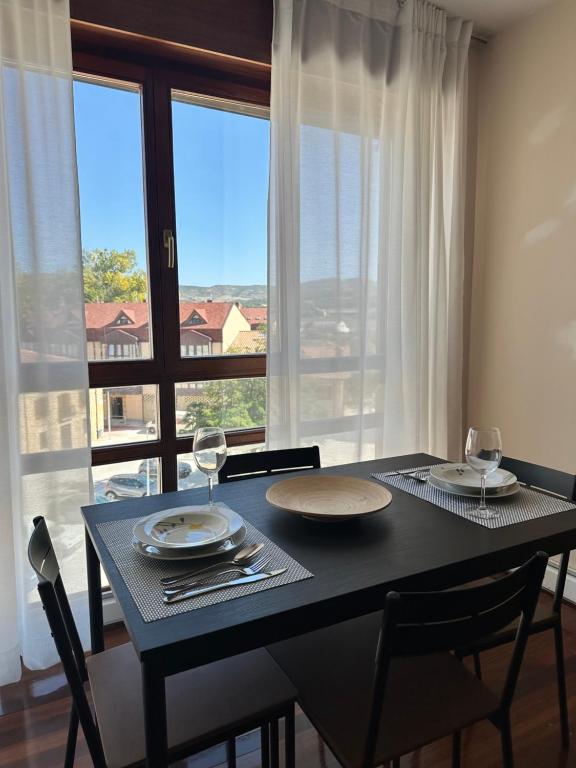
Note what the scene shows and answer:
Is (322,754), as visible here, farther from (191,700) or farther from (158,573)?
(158,573)

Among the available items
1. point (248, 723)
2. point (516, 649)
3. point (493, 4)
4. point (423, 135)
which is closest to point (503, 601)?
point (516, 649)

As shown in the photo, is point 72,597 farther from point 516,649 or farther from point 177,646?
point 516,649

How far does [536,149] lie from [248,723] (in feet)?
8.72

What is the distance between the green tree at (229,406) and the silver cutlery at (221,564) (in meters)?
1.28

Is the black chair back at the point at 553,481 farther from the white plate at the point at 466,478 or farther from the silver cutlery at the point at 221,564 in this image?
the silver cutlery at the point at 221,564

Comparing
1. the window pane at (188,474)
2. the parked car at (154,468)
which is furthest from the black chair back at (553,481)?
the parked car at (154,468)

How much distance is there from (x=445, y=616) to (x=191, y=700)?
60 cm

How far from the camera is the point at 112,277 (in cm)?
218

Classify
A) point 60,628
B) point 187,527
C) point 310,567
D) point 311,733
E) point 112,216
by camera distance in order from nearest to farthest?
point 60,628 → point 310,567 → point 187,527 → point 311,733 → point 112,216

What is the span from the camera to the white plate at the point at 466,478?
1530 mm

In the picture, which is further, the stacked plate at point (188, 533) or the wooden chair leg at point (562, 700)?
the wooden chair leg at point (562, 700)

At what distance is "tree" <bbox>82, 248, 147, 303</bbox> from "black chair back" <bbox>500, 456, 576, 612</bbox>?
5.29 ft

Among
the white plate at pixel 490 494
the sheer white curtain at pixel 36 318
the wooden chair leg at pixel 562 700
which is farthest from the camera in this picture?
the sheer white curtain at pixel 36 318

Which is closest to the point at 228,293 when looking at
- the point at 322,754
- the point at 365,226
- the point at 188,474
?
the point at 365,226
